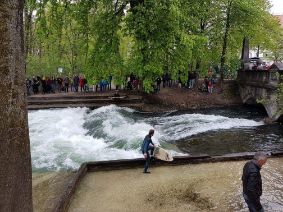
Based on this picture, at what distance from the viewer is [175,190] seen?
450 inches

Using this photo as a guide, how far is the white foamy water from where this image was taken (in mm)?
16828

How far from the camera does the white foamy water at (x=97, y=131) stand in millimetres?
16828

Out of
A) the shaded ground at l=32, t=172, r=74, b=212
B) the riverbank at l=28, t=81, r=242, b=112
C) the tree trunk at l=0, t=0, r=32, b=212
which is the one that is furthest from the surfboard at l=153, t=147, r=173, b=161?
the riverbank at l=28, t=81, r=242, b=112

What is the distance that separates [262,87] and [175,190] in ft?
68.2

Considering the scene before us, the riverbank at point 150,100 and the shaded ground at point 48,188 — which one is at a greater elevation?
the riverbank at point 150,100

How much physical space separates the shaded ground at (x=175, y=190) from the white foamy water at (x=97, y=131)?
335 centimetres

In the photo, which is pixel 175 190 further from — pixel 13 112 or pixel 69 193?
pixel 13 112

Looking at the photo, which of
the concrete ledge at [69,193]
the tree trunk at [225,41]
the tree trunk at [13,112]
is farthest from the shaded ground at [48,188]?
the tree trunk at [225,41]

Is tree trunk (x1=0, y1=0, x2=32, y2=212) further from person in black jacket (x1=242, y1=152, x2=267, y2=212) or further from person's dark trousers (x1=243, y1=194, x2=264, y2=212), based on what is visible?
person's dark trousers (x1=243, y1=194, x2=264, y2=212)

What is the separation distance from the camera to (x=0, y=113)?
17.5 feet

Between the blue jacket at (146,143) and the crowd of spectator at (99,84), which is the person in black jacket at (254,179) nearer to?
the blue jacket at (146,143)

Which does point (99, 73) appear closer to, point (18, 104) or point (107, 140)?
point (107, 140)

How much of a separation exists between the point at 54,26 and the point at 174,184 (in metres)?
10.9

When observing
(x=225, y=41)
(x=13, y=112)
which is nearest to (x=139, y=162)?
(x=13, y=112)
